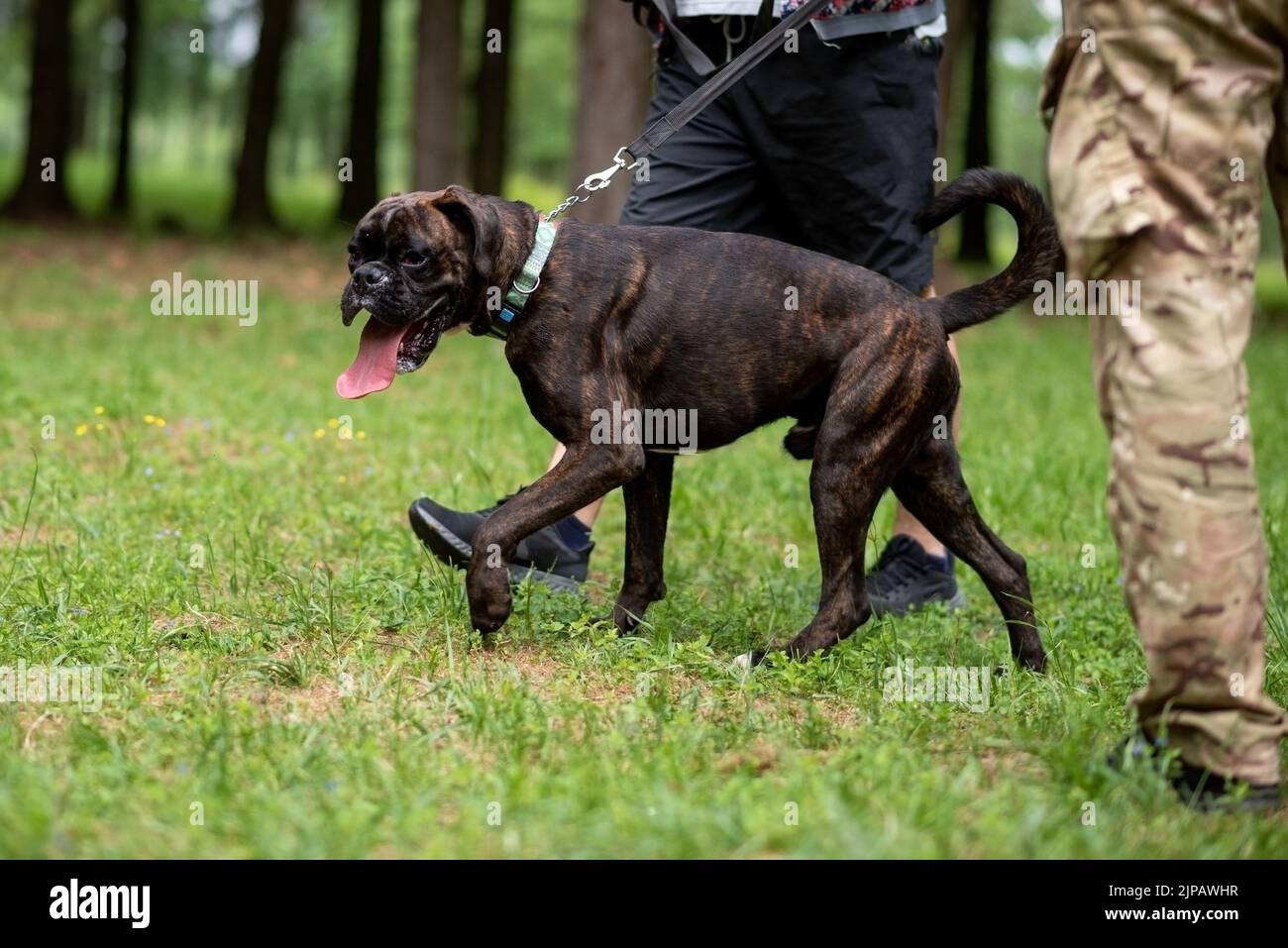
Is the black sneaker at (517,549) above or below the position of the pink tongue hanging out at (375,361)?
below

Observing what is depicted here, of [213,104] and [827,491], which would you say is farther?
[213,104]

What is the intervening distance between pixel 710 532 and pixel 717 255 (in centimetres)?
199

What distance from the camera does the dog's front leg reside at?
418 cm

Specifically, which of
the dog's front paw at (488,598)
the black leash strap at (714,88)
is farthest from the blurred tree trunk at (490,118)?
the dog's front paw at (488,598)

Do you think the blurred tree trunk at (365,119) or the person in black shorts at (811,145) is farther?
the blurred tree trunk at (365,119)

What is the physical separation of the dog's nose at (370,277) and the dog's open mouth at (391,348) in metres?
0.13

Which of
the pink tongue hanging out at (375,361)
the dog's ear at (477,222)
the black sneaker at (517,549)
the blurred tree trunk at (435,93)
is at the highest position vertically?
the blurred tree trunk at (435,93)

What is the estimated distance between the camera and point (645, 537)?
15.8 feet

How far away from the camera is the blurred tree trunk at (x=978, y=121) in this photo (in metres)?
21.8


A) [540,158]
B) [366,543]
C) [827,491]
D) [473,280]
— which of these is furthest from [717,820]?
[540,158]

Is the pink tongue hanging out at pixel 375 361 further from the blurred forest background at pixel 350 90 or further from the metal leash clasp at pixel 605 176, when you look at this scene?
the blurred forest background at pixel 350 90

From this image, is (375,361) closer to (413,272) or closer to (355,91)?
(413,272)

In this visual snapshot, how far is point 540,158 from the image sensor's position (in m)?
42.2
